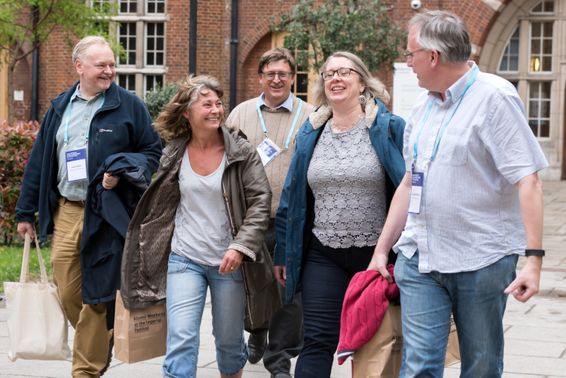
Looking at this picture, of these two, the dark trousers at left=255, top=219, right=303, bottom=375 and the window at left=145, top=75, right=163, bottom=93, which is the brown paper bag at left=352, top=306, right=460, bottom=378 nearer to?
the dark trousers at left=255, top=219, right=303, bottom=375

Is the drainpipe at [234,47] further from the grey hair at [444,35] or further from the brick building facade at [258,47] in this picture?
the grey hair at [444,35]

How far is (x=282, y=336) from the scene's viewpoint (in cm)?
698

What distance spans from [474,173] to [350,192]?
46.4 inches

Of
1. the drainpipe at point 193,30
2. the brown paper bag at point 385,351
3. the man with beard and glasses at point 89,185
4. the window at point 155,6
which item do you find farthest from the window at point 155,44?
the brown paper bag at point 385,351

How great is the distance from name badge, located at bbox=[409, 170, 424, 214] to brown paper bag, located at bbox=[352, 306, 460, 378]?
0.58m

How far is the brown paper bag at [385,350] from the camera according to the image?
491 centimetres

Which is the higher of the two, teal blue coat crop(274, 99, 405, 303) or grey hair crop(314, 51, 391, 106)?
grey hair crop(314, 51, 391, 106)

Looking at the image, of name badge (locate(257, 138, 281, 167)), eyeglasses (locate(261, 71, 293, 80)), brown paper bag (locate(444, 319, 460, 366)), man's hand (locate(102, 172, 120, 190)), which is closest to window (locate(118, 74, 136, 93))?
eyeglasses (locate(261, 71, 293, 80))

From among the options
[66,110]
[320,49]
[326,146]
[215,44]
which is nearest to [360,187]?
[326,146]

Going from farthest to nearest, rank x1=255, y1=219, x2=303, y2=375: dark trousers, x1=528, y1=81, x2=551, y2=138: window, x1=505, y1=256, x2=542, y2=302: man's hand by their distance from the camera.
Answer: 1. x1=528, y1=81, x2=551, y2=138: window
2. x1=255, y1=219, x2=303, y2=375: dark trousers
3. x1=505, y1=256, x2=542, y2=302: man's hand

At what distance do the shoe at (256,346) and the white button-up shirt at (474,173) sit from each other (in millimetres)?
3013

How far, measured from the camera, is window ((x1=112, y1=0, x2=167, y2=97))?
28.8 meters

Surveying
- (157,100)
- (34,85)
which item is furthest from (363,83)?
(34,85)

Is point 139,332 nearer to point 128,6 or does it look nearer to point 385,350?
point 385,350
